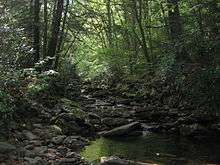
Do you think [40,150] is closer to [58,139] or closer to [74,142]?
[58,139]

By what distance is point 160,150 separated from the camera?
1020 centimetres

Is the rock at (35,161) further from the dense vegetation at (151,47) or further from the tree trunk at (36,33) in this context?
the tree trunk at (36,33)

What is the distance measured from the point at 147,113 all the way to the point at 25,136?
603 cm

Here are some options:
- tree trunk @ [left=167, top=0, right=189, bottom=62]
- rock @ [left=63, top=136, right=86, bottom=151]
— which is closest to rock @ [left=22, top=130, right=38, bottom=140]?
rock @ [left=63, top=136, right=86, bottom=151]

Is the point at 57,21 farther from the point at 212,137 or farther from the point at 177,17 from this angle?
the point at 212,137

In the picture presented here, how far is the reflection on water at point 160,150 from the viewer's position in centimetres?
923

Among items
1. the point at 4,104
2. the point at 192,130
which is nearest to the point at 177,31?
the point at 192,130

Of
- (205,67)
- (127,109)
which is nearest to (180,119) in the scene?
(205,67)

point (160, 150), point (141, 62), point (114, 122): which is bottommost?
point (160, 150)

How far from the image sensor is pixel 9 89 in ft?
30.8

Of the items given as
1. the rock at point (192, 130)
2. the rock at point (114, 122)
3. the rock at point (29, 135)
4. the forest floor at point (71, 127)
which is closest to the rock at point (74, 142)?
the forest floor at point (71, 127)

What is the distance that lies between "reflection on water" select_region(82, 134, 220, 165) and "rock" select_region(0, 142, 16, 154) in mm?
1678

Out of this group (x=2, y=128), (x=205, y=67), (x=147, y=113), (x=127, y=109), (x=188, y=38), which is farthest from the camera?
(x=127, y=109)

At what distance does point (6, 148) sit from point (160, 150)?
148 inches
